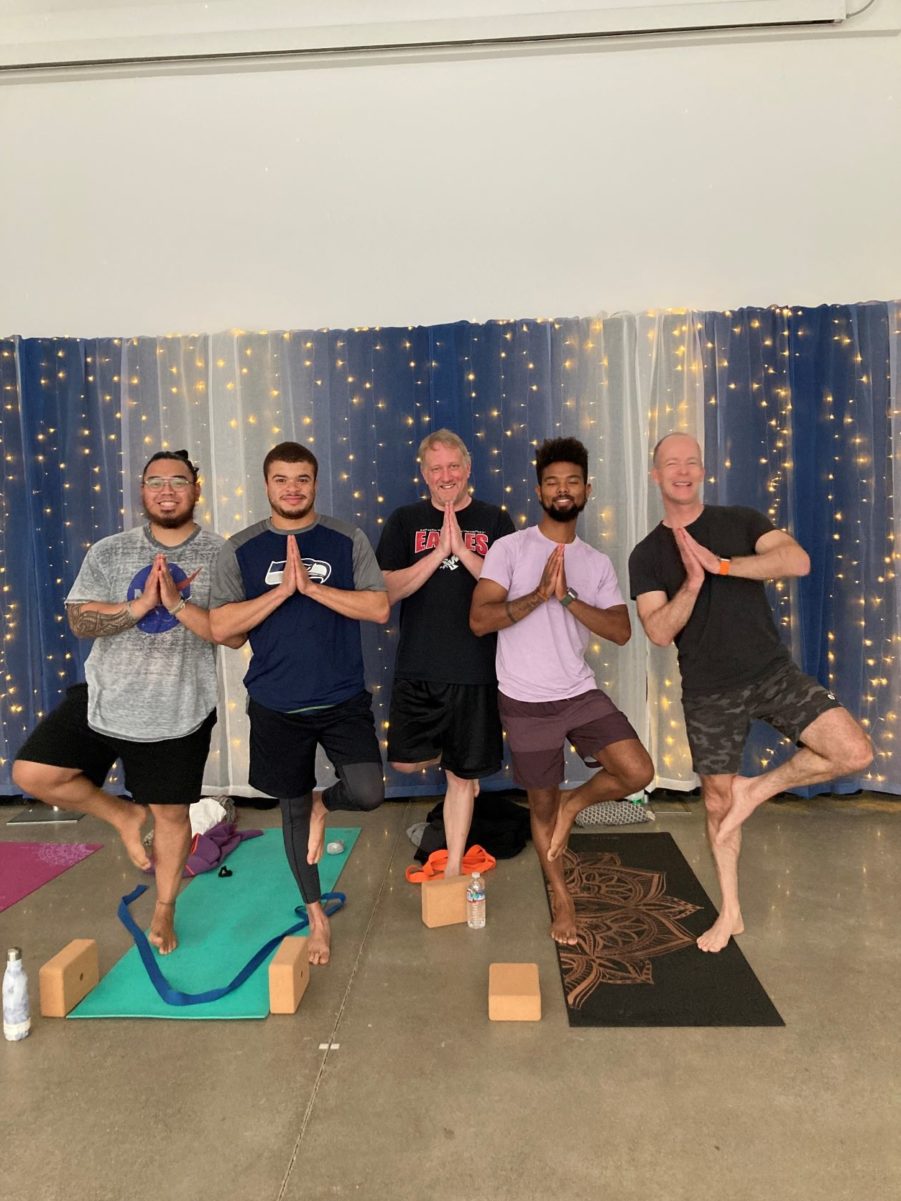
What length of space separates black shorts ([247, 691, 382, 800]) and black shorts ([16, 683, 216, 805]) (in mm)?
236

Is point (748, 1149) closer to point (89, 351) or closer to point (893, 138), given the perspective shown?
point (89, 351)

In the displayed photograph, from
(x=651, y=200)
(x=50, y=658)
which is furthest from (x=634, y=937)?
(x=651, y=200)

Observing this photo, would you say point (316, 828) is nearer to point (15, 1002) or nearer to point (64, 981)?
point (64, 981)

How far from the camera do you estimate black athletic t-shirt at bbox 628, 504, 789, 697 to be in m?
2.82

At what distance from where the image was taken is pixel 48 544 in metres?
4.39

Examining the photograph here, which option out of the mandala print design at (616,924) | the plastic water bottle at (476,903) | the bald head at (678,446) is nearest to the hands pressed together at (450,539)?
the bald head at (678,446)

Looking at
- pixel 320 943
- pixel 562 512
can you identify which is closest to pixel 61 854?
pixel 320 943

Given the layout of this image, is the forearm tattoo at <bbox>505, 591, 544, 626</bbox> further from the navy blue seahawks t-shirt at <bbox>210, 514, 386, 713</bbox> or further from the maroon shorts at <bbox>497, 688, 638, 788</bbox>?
the navy blue seahawks t-shirt at <bbox>210, 514, 386, 713</bbox>

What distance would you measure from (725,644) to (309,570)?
4.80ft

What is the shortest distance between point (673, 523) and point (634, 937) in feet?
4.83

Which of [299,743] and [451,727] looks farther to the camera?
[451,727]

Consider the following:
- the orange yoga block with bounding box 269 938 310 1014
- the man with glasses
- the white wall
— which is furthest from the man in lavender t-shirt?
the white wall

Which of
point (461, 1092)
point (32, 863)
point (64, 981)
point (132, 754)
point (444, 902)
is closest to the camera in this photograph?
point (461, 1092)

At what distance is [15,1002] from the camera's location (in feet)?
7.70
